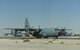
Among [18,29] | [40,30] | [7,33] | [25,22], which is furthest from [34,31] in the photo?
[7,33]

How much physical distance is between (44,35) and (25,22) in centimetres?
3490

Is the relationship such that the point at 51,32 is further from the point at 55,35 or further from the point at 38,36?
the point at 38,36

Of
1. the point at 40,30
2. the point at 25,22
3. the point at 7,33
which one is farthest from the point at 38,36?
the point at 7,33

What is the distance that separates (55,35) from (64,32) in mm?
5264

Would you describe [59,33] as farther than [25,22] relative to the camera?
No

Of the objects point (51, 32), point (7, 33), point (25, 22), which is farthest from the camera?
point (7, 33)

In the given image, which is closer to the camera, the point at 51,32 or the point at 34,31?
the point at 51,32

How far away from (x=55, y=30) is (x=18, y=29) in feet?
72.7

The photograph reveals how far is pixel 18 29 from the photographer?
108 m

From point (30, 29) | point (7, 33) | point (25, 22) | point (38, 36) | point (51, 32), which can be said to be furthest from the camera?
point (7, 33)

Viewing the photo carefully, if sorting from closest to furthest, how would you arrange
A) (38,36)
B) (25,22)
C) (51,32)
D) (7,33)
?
(51,32) < (38,36) < (25,22) < (7,33)

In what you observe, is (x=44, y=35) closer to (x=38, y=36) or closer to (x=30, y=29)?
(x=38, y=36)

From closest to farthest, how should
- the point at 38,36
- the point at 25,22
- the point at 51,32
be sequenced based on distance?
the point at 51,32 < the point at 38,36 < the point at 25,22

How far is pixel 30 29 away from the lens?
4141 inches
